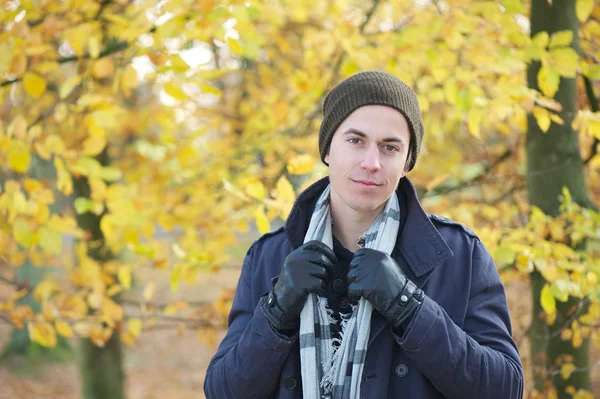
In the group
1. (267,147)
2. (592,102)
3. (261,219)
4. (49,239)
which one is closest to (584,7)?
(592,102)

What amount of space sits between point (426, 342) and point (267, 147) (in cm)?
320

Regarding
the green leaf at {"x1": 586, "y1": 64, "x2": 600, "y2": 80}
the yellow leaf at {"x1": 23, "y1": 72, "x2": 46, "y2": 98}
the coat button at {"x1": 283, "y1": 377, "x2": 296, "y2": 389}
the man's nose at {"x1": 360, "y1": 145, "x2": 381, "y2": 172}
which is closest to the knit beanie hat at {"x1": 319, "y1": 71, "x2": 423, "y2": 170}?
the man's nose at {"x1": 360, "y1": 145, "x2": 381, "y2": 172}

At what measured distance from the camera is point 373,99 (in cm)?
186

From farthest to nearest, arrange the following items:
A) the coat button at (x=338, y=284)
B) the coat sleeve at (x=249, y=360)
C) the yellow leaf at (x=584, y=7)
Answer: the yellow leaf at (x=584, y=7) < the coat button at (x=338, y=284) < the coat sleeve at (x=249, y=360)

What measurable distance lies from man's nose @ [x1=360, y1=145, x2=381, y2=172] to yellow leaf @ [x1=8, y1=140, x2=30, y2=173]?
1.84 m

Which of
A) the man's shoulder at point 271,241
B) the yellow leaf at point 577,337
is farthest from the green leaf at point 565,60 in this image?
the man's shoulder at point 271,241

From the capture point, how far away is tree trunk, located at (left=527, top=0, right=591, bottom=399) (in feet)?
11.2

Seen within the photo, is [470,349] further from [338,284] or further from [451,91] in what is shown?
[451,91]

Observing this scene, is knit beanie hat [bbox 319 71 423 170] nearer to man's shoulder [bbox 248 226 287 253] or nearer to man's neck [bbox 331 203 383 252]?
man's neck [bbox 331 203 383 252]

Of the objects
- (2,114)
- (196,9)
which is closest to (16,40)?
(196,9)

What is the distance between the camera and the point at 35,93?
3.20m

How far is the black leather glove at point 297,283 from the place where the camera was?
1.78 meters

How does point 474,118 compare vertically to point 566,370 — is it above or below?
above

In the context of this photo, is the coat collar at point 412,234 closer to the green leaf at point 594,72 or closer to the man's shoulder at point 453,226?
the man's shoulder at point 453,226
